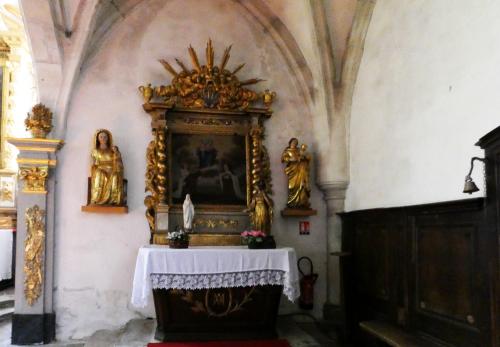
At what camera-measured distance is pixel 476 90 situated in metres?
4.17

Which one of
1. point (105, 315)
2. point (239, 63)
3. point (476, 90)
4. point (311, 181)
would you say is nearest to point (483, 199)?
point (476, 90)

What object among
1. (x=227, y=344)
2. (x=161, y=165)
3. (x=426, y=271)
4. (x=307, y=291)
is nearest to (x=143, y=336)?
(x=227, y=344)

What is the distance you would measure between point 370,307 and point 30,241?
4.46 metres

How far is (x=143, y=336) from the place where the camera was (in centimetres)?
598

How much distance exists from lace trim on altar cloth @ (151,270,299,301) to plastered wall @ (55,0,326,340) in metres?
1.42

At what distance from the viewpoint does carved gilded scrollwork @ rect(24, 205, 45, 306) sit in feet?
20.8

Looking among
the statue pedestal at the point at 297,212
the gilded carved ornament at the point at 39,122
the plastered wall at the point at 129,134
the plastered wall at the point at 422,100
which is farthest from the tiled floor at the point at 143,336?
the gilded carved ornament at the point at 39,122

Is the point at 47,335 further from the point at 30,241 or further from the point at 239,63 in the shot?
the point at 239,63

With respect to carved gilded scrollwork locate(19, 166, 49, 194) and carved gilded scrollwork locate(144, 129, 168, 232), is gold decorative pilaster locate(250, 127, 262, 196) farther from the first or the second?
carved gilded scrollwork locate(19, 166, 49, 194)

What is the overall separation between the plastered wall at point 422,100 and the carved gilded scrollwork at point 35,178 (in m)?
4.26

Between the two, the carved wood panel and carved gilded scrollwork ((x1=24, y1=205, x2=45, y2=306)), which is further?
carved gilded scrollwork ((x1=24, y1=205, x2=45, y2=306))

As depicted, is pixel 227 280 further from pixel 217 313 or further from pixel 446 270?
pixel 446 270

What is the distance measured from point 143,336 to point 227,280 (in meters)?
1.34

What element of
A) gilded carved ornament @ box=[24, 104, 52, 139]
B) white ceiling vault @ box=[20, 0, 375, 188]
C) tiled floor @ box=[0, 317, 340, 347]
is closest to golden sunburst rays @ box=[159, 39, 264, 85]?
white ceiling vault @ box=[20, 0, 375, 188]
